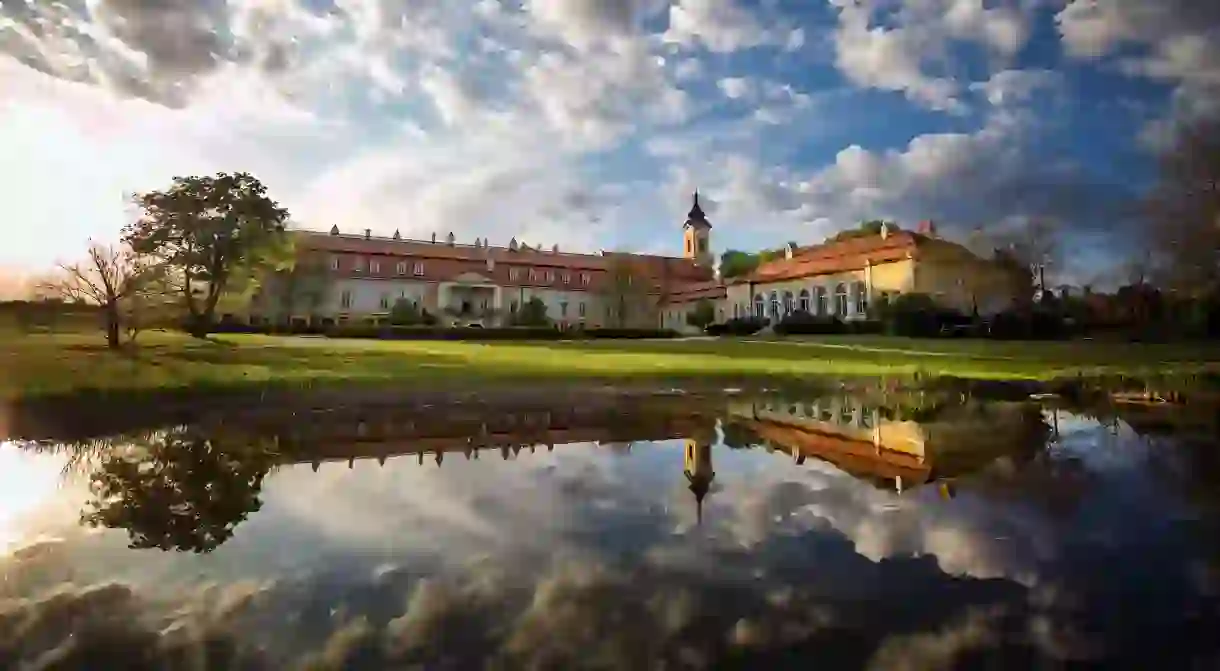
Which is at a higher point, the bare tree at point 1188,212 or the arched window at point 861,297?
the bare tree at point 1188,212

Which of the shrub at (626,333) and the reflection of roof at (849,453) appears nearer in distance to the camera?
the reflection of roof at (849,453)

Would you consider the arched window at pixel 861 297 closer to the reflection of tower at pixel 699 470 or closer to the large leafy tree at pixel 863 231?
the large leafy tree at pixel 863 231

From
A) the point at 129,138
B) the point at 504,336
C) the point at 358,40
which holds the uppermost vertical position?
the point at 358,40

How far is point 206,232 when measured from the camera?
364 inches

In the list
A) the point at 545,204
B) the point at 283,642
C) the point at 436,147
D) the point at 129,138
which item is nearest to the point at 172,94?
the point at 129,138

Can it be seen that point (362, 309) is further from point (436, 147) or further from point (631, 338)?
point (631, 338)

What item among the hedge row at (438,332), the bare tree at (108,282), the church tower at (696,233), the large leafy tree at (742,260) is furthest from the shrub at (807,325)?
the bare tree at (108,282)

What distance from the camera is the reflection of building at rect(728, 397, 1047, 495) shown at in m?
6.04

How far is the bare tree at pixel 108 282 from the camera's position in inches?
318

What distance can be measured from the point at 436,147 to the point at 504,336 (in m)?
7.20

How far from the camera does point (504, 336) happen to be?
54.6 feet

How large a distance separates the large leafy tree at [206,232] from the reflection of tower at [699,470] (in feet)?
20.5

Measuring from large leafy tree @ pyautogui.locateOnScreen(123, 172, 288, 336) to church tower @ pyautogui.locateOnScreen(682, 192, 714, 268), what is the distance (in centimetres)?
603

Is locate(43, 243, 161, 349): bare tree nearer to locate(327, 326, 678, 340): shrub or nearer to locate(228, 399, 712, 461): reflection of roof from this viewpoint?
locate(228, 399, 712, 461): reflection of roof
